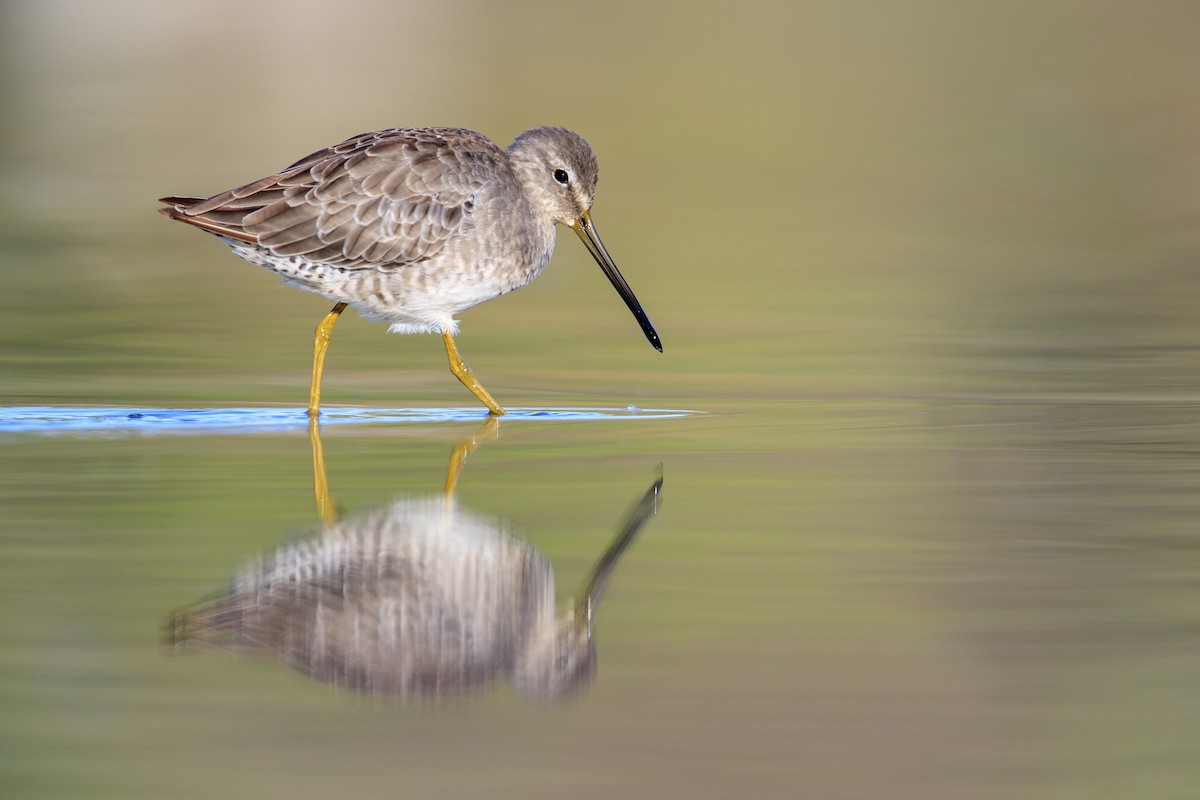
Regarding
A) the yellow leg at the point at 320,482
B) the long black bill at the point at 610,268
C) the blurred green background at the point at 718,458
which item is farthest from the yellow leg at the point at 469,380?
the long black bill at the point at 610,268

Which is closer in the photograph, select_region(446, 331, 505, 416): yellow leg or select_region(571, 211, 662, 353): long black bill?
select_region(446, 331, 505, 416): yellow leg

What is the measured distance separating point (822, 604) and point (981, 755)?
109 cm

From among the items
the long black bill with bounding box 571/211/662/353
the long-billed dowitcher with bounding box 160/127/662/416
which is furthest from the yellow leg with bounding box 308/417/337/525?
the long black bill with bounding box 571/211/662/353

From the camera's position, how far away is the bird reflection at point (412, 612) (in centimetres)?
497

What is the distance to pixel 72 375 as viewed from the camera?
954 centimetres

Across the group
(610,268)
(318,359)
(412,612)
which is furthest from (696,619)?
(610,268)

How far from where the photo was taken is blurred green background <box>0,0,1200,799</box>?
4418mm

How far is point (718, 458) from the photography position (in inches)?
297

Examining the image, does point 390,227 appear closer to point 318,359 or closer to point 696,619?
point 318,359

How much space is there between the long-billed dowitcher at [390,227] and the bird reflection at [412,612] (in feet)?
9.21

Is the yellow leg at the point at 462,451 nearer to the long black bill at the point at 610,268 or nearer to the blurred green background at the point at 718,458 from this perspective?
the blurred green background at the point at 718,458

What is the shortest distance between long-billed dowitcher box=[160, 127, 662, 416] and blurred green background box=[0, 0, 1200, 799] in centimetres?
54

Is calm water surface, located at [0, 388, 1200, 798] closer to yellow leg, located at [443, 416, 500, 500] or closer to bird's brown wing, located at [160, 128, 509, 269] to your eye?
yellow leg, located at [443, 416, 500, 500]

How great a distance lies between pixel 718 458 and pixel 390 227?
2.17 meters
